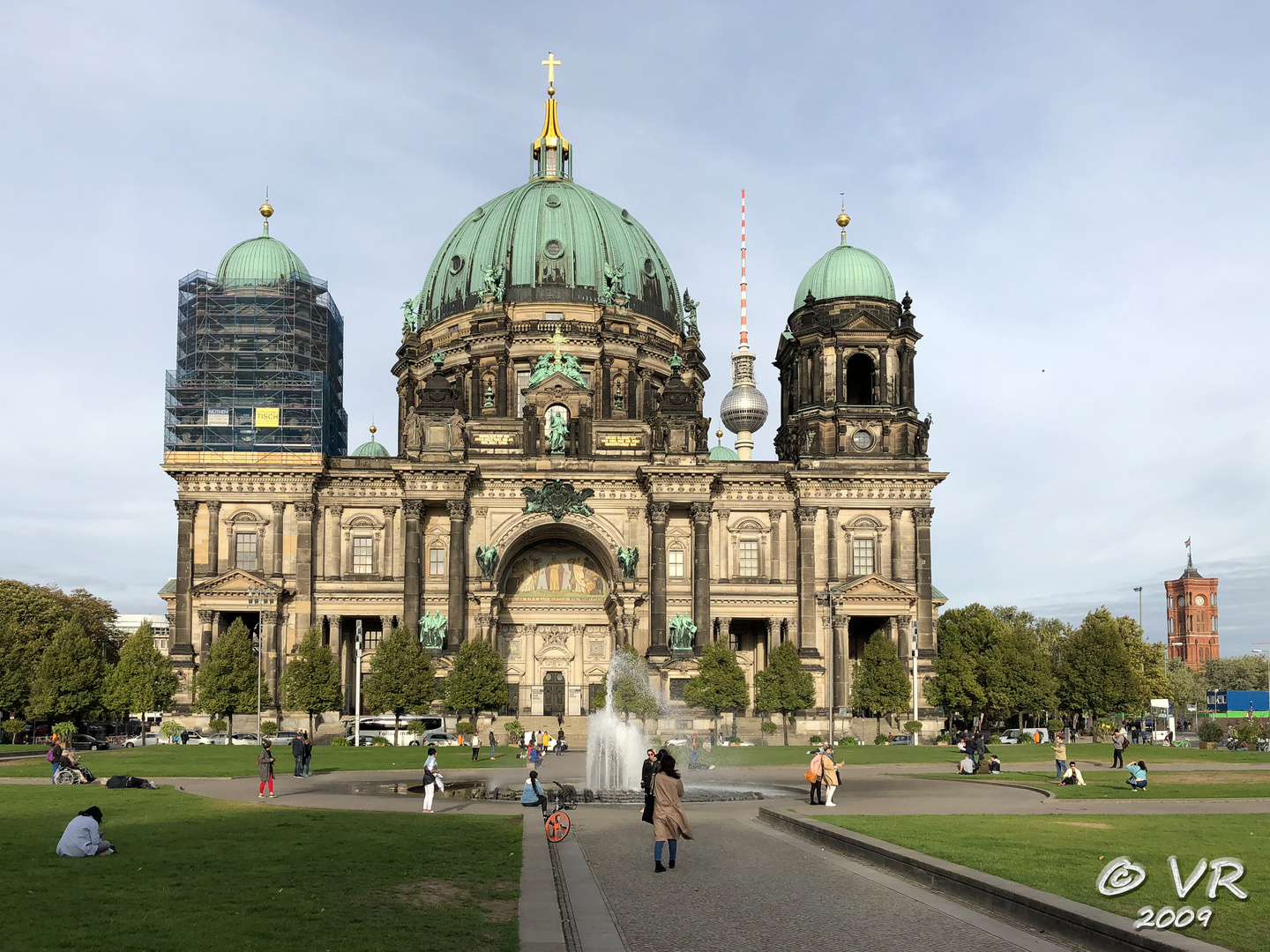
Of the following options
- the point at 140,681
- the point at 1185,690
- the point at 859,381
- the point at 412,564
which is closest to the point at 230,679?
the point at 140,681

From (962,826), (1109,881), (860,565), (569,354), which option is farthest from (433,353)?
(1109,881)

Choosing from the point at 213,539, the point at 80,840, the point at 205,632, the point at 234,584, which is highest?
the point at 213,539

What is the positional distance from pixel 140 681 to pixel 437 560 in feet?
64.6

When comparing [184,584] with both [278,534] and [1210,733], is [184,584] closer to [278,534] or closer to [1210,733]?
[278,534]

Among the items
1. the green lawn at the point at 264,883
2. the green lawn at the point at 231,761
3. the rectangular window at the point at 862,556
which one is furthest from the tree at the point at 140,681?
the green lawn at the point at 264,883

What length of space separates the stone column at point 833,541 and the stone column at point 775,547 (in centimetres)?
323

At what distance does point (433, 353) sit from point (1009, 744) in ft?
165

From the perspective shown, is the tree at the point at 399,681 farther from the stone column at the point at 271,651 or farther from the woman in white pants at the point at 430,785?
the woman in white pants at the point at 430,785

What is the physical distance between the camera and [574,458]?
84.7 m

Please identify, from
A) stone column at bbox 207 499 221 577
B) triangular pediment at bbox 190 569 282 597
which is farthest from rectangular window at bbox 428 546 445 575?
stone column at bbox 207 499 221 577

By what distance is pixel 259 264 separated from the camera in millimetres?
89625

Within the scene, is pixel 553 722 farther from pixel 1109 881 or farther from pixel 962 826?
pixel 1109 881

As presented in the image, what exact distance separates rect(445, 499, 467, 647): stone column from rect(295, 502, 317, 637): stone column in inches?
365

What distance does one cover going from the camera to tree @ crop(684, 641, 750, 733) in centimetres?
7506
